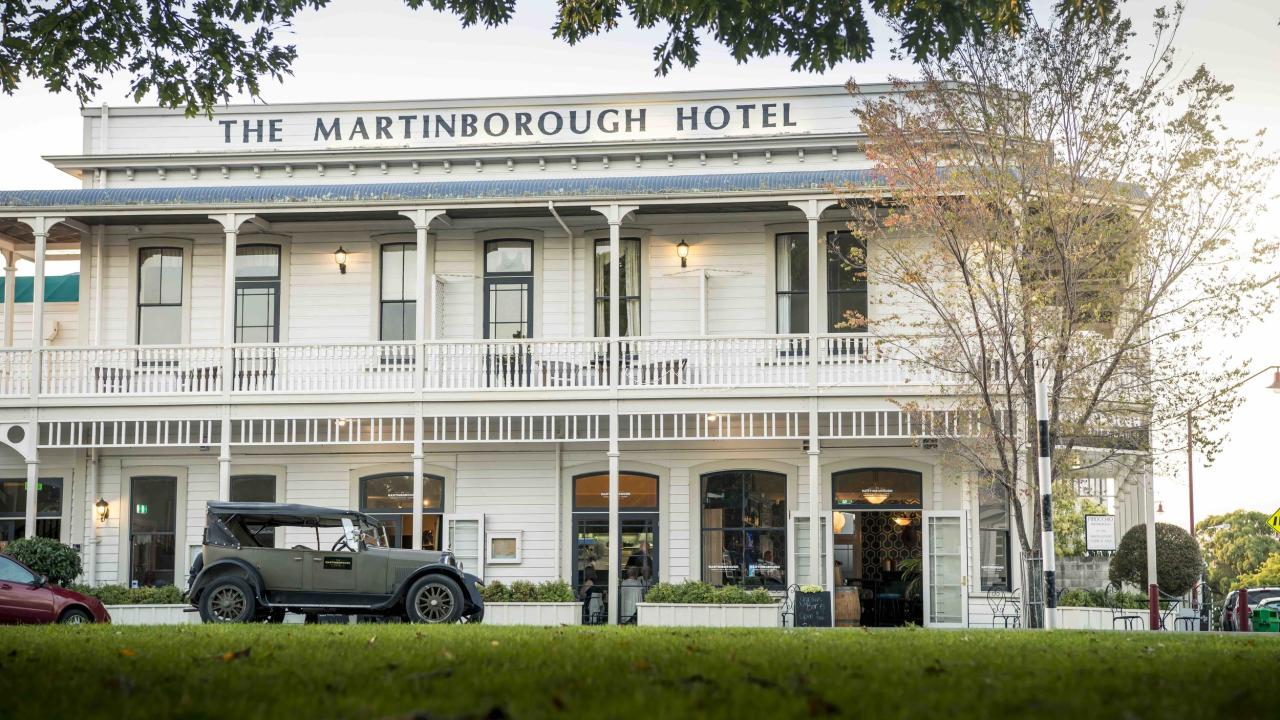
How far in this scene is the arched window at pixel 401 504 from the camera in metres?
24.1

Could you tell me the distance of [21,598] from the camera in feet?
57.0

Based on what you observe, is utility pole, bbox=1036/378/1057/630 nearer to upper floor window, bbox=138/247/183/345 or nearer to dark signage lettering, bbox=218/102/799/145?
dark signage lettering, bbox=218/102/799/145

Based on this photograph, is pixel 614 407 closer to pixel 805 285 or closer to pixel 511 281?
pixel 511 281

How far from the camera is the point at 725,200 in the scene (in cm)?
2178

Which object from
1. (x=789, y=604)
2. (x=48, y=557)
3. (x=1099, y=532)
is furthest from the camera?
(x=789, y=604)

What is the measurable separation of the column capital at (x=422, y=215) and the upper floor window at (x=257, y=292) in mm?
3695

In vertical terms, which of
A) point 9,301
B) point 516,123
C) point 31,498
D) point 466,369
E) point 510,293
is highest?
point 516,123

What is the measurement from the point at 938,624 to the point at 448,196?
10432 millimetres

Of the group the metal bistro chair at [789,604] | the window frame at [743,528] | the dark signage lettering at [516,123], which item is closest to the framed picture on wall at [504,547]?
the window frame at [743,528]

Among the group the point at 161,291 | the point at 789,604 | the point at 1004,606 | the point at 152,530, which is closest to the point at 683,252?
the point at 789,604

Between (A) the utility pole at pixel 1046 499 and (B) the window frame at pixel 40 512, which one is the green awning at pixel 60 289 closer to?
(B) the window frame at pixel 40 512

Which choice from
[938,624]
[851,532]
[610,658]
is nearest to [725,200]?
[851,532]

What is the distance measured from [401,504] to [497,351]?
347 centimetres

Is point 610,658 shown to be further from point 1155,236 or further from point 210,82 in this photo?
Answer: point 1155,236
